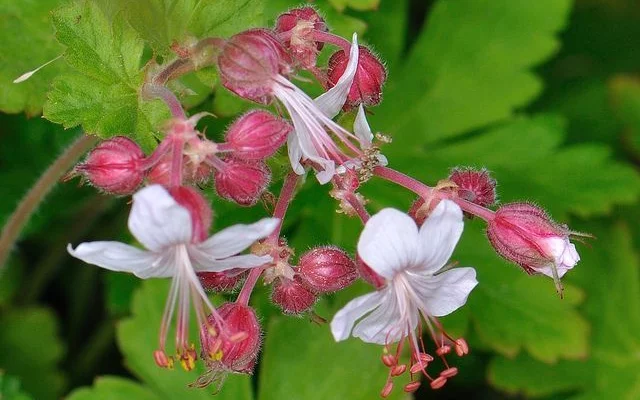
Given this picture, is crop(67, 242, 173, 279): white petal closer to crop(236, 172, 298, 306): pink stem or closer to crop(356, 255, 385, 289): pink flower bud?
crop(236, 172, 298, 306): pink stem

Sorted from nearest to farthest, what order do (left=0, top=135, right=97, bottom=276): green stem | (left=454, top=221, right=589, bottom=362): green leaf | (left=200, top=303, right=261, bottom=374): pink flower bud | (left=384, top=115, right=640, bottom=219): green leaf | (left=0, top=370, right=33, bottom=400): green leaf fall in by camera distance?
(left=200, top=303, right=261, bottom=374): pink flower bud
(left=0, top=135, right=97, bottom=276): green stem
(left=0, top=370, right=33, bottom=400): green leaf
(left=454, top=221, right=589, bottom=362): green leaf
(left=384, top=115, right=640, bottom=219): green leaf

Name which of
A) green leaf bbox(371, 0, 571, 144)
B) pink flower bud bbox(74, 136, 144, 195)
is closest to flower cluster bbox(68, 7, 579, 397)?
pink flower bud bbox(74, 136, 144, 195)

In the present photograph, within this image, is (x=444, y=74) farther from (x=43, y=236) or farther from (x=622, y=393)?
(x=43, y=236)

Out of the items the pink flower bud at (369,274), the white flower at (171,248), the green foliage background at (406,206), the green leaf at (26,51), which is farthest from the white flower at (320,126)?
the green leaf at (26,51)

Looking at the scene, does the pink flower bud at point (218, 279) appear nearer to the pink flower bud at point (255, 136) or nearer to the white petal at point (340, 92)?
the pink flower bud at point (255, 136)

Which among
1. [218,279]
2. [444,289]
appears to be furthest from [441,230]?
[218,279]

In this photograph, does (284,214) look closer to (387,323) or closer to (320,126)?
(320,126)

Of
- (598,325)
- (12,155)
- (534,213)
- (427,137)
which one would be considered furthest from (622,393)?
(12,155)
